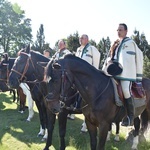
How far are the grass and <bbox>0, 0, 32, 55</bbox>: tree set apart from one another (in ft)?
133

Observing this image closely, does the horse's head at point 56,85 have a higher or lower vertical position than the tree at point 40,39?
lower

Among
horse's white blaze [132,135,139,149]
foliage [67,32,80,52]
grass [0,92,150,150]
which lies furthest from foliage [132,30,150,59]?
horse's white blaze [132,135,139,149]

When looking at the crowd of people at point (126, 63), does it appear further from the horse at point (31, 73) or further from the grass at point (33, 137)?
the grass at point (33, 137)

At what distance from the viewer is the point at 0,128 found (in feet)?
27.3

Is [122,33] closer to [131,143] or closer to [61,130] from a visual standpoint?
[61,130]

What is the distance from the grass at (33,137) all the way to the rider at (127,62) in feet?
6.47

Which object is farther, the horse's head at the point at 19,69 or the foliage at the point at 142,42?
the foliage at the point at 142,42

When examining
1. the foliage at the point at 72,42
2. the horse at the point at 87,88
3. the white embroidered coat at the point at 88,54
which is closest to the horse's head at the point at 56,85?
the horse at the point at 87,88

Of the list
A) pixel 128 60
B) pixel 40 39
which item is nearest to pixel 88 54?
pixel 128 60

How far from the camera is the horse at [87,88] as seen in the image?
A: 13.0ft

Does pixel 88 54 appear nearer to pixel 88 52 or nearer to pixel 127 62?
pixel 88 52

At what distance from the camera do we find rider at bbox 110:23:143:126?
454 cm

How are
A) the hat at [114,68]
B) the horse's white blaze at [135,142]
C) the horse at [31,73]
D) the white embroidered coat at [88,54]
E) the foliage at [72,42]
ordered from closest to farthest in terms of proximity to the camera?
the hat at [114,68] < the horse at [31,73] < the horse's white blaze at [135,142] < the white embroidered coat at [88,54] < the foliage at [72,42]

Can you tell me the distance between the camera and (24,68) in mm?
5969
